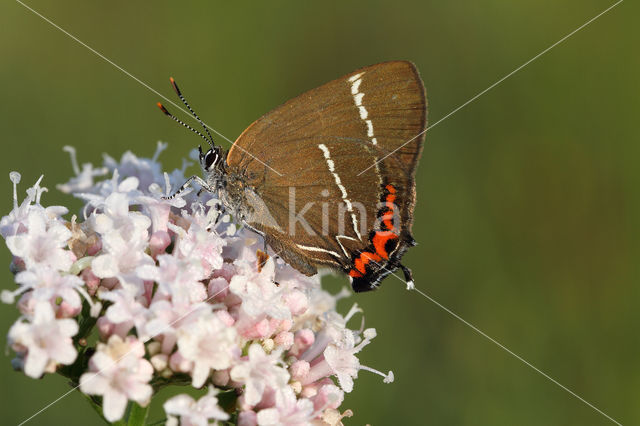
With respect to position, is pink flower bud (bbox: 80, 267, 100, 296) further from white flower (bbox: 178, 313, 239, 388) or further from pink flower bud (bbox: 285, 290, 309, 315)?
pink flower bud (bbox: 285, 290, 309, 315)

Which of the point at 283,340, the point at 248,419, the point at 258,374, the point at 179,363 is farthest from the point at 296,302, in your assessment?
the point at 179,363

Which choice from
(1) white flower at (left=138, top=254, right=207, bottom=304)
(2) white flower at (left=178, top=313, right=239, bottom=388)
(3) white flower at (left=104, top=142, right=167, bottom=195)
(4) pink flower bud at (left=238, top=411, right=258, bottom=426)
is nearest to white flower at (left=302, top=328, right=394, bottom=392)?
(4) pink flower bud at (left=238, top=411, right=258, bottom=426)

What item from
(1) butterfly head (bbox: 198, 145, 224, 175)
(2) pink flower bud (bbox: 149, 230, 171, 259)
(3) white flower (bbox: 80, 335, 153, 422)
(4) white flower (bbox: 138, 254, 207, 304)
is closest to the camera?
(3) white flower (bbox: 80, 335, 153, 422)

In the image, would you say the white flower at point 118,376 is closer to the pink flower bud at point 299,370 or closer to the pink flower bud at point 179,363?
the pink flower bud at point 179,363

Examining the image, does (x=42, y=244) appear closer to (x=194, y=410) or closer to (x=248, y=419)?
(x=194, y=410)

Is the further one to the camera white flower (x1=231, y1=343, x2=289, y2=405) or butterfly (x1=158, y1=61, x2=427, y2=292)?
butterfly (x1=158, y1=61, x2=427, y2=292)

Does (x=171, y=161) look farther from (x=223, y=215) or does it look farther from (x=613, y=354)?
(x=613, y=354)

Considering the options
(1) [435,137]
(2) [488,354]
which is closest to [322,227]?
(2) [488,354]
